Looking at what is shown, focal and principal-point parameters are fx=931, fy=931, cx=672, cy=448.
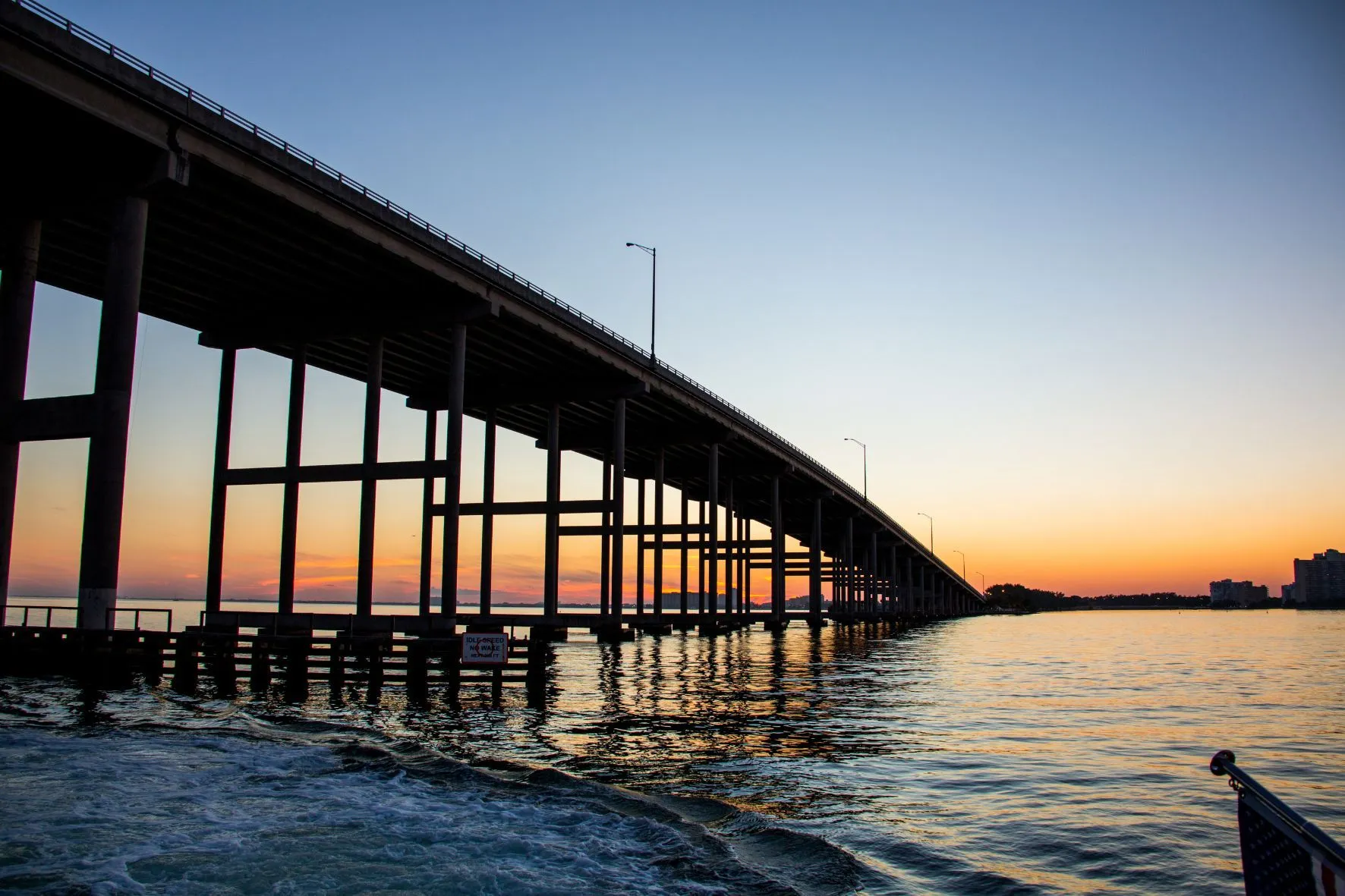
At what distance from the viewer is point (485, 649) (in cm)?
2641

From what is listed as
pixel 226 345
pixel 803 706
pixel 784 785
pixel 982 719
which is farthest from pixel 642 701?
pixel 226 345

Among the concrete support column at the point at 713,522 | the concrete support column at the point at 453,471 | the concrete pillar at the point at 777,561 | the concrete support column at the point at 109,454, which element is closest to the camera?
the concrete support column at the point at 109,454

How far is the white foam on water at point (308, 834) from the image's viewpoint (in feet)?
32.9

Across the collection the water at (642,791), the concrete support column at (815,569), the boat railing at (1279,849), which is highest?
the concrete support column at (815,569)

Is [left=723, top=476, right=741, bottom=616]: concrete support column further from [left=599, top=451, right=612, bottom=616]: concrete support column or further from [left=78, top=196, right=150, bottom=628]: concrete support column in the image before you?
[left=78, top=196, right=150, bottom=628]: concrete support column

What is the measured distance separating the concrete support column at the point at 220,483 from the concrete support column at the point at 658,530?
34.2m

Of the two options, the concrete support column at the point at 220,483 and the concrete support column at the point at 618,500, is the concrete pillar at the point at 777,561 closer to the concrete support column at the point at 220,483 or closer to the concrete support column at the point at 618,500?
the concrete support column at the point at 618,500

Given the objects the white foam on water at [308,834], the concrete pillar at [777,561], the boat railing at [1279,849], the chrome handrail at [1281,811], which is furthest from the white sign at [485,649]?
A: the concrete pillar at [777,561]

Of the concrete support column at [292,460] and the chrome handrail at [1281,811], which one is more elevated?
the concrete support column at [292,460]

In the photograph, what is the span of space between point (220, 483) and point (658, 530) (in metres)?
34.8

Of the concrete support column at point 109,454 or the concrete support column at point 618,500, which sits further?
the concrete support column at point 618,500

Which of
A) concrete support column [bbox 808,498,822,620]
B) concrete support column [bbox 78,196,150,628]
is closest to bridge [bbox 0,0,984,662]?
concrete support column [bbox 78,196,150,628]

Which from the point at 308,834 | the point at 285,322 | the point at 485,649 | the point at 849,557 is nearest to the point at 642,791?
the point at 308,834

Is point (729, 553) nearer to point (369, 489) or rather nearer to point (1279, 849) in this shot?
point (369, 489)
